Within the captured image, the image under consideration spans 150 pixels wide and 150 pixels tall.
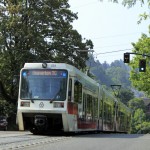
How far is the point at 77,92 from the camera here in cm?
2456

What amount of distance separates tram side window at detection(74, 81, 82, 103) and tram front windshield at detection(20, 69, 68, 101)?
40.6 inches

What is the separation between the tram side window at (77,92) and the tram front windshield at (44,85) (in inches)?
40.6

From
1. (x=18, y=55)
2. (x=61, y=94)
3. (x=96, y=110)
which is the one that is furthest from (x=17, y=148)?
(x=18, y=55)

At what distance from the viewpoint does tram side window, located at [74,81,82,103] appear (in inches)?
951

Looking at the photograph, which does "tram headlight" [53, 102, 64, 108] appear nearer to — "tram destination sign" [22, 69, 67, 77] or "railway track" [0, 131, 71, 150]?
"tram destination sign" [22, 69, 67, 77]

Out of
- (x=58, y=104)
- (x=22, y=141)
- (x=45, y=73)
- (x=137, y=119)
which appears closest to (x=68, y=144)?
(x=22, y=141)

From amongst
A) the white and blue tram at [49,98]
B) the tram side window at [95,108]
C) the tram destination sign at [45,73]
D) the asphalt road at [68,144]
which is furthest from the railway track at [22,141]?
the tram side window at [95,108]

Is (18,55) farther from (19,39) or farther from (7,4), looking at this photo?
(7,4)

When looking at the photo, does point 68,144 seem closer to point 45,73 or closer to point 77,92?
point 45,73

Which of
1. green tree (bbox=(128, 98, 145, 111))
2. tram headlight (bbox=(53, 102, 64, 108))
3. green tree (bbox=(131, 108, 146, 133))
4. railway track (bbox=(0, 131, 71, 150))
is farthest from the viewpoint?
green tree (bbox=(128, 98, 145, 111))

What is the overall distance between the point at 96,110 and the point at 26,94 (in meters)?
7.73

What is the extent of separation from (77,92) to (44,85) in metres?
1.90

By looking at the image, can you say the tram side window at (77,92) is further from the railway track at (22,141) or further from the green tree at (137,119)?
the green tree at (137,119)

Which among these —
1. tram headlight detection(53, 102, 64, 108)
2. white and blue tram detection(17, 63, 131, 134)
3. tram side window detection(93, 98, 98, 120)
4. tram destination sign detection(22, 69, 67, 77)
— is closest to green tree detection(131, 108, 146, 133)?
tram side window detection(93, 98, 98, 120)
